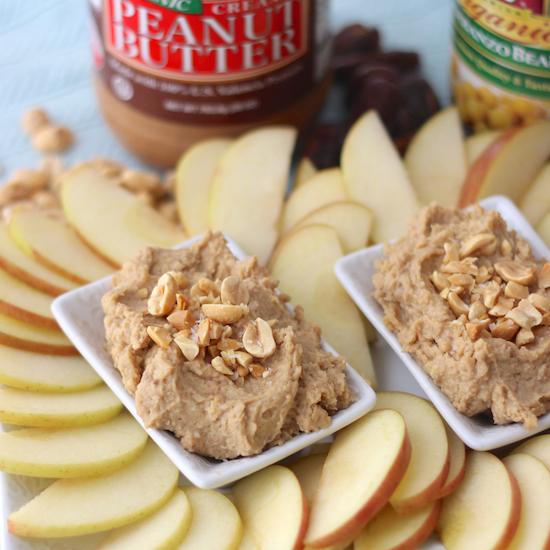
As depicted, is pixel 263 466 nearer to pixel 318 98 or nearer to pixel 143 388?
pixel 143 388

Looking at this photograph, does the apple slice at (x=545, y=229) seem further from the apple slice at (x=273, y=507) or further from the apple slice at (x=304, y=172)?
the apple slice at (x=273, y=507)

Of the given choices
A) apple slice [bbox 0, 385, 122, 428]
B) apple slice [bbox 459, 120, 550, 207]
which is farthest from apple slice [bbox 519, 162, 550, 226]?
apple slice [bbox 0, 385, 122, 428]

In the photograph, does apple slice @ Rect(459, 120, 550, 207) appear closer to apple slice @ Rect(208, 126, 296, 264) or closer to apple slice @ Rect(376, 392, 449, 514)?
apple slice @ Rect(208, 126, 296, 264)

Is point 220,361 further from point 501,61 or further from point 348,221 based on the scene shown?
point 501,61

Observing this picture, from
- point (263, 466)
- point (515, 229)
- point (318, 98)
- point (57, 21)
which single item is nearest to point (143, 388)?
point (263, 466)

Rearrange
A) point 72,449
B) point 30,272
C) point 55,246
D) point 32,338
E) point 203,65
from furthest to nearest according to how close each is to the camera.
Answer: point 203,65
point 55,246
point 30,272
point 32,338
point 72,449

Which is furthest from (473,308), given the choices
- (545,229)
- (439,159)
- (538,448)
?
(439,159)

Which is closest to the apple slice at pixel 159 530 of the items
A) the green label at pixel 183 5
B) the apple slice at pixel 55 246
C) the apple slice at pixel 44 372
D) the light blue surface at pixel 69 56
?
the apple slice at pixel 44 372
